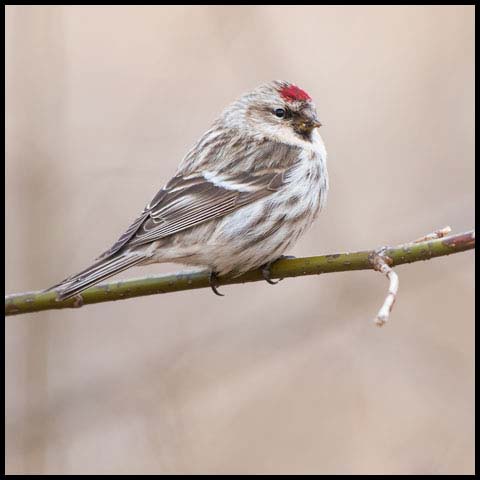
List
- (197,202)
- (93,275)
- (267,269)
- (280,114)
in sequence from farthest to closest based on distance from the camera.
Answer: (280,114)
(197,202)
(267,269)
(93,275)

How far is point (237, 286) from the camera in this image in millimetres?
6734

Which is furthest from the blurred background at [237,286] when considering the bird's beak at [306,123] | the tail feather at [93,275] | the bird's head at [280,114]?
the tail feather at [93,275]

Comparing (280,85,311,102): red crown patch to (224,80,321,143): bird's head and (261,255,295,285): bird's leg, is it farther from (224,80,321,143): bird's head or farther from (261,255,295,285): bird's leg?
(261,255,295,285): bird's leg

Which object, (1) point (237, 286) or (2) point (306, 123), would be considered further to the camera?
(1) point (237, 286)

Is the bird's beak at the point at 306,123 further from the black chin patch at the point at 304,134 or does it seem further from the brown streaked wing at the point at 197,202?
the brown streaked wing at the point at 197,202

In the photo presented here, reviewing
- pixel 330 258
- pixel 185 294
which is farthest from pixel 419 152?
pixel 330 258

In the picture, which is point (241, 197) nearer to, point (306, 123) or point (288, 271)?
point (306, 123)

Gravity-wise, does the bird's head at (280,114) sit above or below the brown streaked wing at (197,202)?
above

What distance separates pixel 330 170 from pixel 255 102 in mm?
1062

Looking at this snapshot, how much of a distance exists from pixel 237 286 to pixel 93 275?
2561 millimetres

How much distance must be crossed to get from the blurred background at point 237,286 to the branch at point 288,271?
4.15 ft

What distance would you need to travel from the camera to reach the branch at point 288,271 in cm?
378

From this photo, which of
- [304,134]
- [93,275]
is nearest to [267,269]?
[93,275]

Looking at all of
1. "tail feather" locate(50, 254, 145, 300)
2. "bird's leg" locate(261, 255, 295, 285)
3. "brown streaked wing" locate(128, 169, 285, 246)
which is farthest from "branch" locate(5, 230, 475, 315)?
"brown streaked wing" locate(128, 169, 285, 246)
